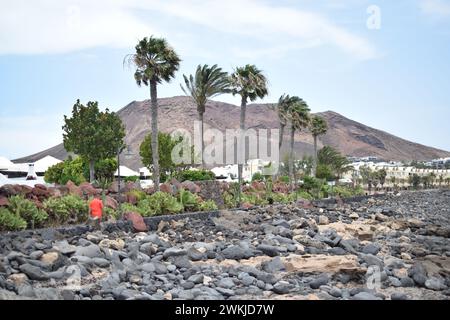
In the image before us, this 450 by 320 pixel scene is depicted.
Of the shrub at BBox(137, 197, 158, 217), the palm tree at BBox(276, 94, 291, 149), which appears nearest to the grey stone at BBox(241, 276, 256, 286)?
the shrub at BBox(137, 197, 158, 217)

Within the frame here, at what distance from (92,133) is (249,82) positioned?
13.3 m

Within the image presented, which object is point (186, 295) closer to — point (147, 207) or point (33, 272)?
point (33, 272)

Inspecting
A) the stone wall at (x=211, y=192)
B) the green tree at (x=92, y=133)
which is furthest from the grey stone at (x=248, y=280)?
the green tree at (x=92, y=133)

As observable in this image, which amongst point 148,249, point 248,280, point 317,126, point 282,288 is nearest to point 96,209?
point 148,249

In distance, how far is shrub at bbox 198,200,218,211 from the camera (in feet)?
68.3

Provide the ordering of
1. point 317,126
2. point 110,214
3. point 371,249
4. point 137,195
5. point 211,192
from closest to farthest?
point 371,249 < point 110,214 < point 137,195 < point 211,192 < point 317,126

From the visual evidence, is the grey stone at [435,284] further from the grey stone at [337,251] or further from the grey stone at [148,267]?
the grey stone at [148,267]

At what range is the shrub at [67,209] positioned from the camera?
14.5 m

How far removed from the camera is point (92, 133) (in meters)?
43.1

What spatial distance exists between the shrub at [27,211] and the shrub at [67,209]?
0.67 m

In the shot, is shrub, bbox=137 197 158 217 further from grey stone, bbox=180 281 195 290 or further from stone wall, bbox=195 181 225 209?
grey stone, bbox=180 281 195 290

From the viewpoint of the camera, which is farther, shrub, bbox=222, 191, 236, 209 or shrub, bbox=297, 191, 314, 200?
shrub, bbox=297, 191, 314, 200

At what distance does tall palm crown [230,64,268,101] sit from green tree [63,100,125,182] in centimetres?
882
